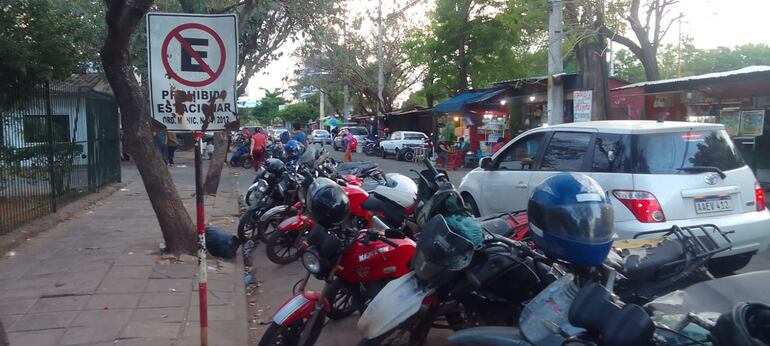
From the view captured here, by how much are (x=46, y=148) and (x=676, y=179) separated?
9.28m

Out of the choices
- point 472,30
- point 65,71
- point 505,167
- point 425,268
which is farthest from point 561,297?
point 472,30

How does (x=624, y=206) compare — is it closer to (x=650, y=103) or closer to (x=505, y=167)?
(x=505, y=167)

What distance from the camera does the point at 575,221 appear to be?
8.66 ft

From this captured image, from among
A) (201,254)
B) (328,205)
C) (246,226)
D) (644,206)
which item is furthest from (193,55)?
(246,226)

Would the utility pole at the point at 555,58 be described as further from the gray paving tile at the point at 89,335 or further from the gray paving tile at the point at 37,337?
the gray paving tile at the point at 37,337

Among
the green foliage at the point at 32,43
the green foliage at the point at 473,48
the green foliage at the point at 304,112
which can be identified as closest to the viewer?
the green foliage at the point at 32,43

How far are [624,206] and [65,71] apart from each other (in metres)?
8.71

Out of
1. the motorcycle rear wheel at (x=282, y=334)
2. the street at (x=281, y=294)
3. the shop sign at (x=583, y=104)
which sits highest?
the shop sign at (x=583, y=104)

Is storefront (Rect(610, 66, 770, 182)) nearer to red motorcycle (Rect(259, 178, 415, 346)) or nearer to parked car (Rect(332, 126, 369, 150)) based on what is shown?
red motorcycle (Rect(259, 178, 415, 346))

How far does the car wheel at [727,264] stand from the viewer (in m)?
6.09

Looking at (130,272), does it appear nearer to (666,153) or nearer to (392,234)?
(392,234)

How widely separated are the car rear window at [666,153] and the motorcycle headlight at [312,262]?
311cm

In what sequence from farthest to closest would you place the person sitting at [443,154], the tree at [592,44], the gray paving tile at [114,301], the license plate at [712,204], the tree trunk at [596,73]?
the person sitting at [443,154] < the tree trunk at [596,73] < the tree at [592,44] < the gray paving tile at [114,301] < the license plate at [712,204]

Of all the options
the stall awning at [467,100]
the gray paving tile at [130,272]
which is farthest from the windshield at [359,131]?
the gray paving tile at [130,272]
